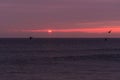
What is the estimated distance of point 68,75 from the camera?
45.9m

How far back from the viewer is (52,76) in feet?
148

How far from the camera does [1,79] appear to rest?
4259 cm

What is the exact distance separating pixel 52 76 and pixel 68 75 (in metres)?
1.88

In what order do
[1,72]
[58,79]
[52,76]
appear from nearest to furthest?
1. [58,79]
2. [52,76]
3. [1,72]

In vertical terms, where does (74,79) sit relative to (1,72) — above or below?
below

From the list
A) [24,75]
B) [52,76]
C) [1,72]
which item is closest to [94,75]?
[52,76]

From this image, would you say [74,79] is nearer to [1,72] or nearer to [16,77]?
[16,77]

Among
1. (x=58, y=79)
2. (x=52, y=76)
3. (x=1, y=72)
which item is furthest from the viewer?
(x=1, y=72)

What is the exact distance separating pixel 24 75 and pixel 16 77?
2550 millimetres

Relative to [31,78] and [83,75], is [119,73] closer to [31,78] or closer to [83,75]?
[83,75]

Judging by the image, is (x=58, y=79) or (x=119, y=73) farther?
(x=119, y=73)

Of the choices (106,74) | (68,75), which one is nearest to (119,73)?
(106,74)

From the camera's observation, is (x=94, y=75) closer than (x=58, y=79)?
No

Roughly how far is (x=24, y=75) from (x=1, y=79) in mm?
4634
